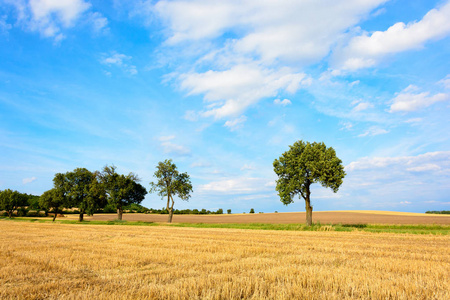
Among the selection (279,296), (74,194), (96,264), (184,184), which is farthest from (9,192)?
(279,296)

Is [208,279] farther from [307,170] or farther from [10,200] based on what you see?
[10,200]

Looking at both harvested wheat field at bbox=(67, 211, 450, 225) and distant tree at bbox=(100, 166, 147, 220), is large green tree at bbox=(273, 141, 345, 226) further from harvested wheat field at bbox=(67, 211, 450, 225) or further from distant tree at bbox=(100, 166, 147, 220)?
distant tree at bbox=(100, 166, 147, 220)

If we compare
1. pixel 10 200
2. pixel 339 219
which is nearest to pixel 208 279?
pixel 339 219

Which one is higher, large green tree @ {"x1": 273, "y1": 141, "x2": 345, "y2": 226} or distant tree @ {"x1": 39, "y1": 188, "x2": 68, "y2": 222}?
large green tree @ {"x1": 273, "y1": 141, "x2": 345, "y2": 226}

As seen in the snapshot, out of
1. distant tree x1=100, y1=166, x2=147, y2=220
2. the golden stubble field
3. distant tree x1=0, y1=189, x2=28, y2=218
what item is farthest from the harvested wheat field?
the golden stubble field

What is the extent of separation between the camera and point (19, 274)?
321 inches

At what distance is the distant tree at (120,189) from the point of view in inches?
2665

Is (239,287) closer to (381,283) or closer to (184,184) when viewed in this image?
(381,283)

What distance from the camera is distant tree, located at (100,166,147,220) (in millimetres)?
67688

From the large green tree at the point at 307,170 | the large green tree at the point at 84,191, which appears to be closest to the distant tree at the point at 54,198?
the large green tree at the point at 84,191

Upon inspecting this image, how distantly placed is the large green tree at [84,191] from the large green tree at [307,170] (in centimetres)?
4893

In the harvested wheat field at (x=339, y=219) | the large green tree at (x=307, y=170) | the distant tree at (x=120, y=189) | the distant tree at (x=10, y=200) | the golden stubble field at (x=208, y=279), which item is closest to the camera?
the golden stubble field at (x=208, y=279)

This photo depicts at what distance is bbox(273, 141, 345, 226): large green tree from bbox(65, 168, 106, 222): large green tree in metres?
48.9

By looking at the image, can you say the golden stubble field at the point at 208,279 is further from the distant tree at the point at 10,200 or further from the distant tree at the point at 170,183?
the distant tree at the point at 10,200
